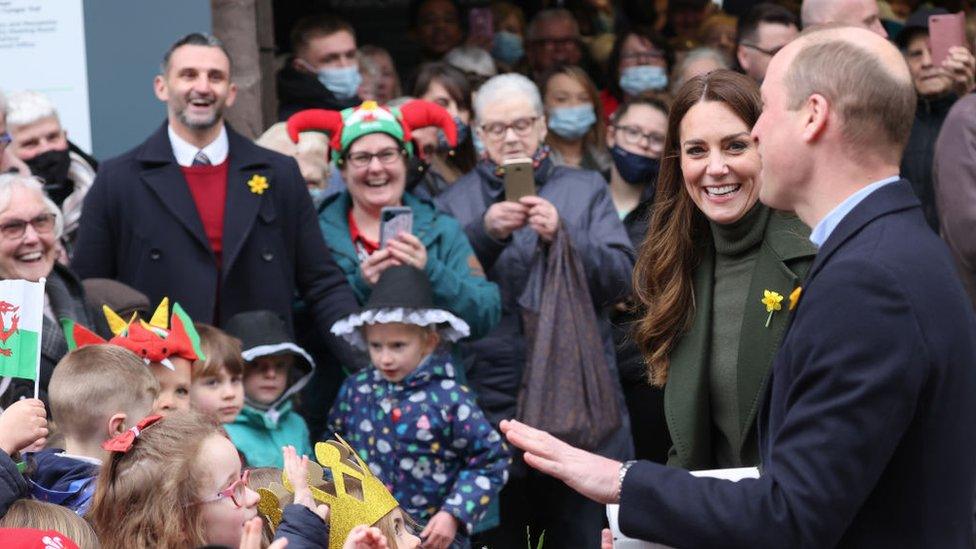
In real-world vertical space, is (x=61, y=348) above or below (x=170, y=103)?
below

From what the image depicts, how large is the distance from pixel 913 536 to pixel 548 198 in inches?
144

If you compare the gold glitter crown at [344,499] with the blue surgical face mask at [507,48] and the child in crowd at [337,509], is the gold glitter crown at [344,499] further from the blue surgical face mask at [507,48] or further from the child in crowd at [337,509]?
the blue surgical face mask at [507,48]

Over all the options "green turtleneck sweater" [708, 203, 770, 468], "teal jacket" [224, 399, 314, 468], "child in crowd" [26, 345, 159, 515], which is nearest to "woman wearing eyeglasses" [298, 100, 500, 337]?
"teal jacket" [224, 399, 314, 468]

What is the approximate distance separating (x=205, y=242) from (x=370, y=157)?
70 centimetres

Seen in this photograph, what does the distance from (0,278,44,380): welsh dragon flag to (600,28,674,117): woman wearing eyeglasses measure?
4567mm

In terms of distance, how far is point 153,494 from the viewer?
3.44m

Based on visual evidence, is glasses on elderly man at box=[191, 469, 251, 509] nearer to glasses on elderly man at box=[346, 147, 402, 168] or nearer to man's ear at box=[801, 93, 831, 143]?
man's ear at box=[801, 93, 831, 143]

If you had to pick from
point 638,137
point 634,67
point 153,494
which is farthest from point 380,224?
point 634,67

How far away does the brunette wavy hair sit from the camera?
377 cm

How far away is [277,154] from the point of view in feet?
19.5

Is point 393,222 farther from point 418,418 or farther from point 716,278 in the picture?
point 716,278

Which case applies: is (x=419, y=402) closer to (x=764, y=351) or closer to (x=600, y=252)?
(x=600, y=252)

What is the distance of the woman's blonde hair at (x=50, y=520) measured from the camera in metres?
3.28

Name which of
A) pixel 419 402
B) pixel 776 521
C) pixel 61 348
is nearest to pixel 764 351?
pixel 776 521
